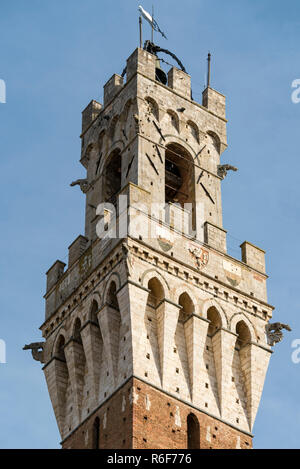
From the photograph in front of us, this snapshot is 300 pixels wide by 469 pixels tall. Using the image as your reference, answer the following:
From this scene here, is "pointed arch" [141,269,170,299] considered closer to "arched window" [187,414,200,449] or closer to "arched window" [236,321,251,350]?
"arched window" [236,321,251,350]

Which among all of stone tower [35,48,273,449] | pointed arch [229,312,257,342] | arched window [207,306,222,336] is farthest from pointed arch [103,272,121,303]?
pointed arch [229,312,257,342]

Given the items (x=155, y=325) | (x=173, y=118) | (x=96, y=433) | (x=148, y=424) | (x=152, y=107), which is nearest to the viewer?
(x=148, y=424)

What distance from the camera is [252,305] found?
4841 centimetres

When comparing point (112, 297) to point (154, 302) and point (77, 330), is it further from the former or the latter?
point (77, 330)

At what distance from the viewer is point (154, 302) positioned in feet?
151

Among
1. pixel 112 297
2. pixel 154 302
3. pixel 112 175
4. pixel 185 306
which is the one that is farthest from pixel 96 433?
pixel 112 175

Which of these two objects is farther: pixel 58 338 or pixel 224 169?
pixel 224 169

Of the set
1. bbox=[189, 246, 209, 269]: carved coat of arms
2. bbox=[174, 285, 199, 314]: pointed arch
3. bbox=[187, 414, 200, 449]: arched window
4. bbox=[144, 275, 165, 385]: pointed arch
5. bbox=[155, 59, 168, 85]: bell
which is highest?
bbox=[155, 59, 168, 85]: bell

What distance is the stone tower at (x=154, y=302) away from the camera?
44156 millimetres

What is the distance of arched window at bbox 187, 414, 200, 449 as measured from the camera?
44.0 m

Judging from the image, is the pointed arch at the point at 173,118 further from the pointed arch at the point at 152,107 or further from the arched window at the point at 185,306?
the arched window at the point at 185,306

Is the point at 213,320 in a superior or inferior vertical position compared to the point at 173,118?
inferior

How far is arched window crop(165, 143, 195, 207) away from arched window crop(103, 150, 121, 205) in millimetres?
1930

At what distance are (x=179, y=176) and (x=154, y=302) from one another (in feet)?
27.3
